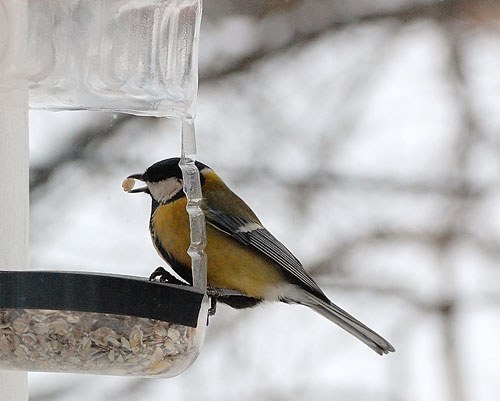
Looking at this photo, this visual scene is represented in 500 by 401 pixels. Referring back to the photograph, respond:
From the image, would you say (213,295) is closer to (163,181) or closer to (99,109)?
(163,181)

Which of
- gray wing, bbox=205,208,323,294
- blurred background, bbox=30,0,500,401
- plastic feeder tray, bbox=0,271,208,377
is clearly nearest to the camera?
plastic feeder tray, bbox=0,271,208,377

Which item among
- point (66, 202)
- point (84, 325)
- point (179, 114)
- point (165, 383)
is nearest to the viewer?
point (84, 325)

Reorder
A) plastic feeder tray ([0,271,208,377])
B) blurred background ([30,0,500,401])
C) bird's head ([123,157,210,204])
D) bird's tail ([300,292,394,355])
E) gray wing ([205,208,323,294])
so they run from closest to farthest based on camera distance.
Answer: plastic feeder tray ([0,271,208,377])
bird's head ([123,157,210,204])
gray wing ([205,208,323,294])
bird's tail ([300,292,394,355])
blurred background ([30,0,500,401])

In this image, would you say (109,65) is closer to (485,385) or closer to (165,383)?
(165,383)

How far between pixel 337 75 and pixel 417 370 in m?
0.99

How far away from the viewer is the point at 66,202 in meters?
2.82

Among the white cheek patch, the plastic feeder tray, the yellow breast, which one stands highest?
the white cheek patch

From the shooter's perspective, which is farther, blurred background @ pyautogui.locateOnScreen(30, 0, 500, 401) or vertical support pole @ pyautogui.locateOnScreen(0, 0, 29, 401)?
blurred background @ pyautogui.locateOnScreen(30, 0, 500, 401)

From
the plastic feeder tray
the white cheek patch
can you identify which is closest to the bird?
the white cheek patch

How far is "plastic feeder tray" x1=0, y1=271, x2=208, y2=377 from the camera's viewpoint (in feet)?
5.04

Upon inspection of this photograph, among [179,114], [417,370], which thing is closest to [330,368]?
[417,370]

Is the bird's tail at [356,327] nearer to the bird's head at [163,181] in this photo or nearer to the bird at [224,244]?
the bird at [224,244]

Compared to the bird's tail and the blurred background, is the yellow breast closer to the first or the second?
the bird's tail

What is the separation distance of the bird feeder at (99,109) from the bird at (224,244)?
190mm
